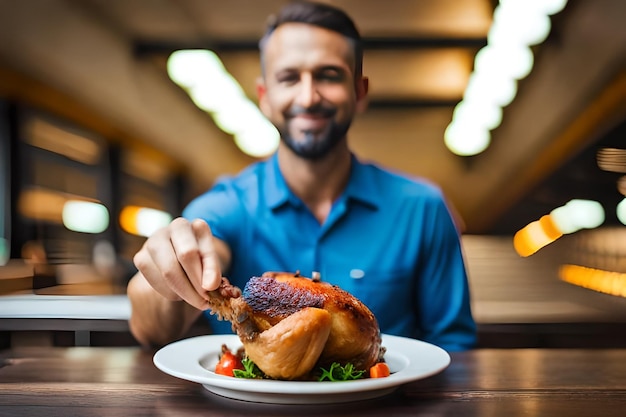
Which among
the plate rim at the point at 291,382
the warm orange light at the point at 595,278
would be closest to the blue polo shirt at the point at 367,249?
the plate rim at the point at 291,382

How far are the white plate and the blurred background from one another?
87.3 inches

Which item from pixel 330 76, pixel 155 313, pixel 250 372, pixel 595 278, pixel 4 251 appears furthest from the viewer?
pixel 595 278

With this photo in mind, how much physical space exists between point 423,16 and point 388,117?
0.58 meters

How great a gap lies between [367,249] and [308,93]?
623 millimetres

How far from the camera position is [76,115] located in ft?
12.3

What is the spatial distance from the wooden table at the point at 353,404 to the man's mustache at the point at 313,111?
123 cm

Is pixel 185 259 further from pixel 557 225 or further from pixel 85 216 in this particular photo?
pixel 557 225

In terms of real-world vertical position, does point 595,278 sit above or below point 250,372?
above

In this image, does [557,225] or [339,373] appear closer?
[339,373]

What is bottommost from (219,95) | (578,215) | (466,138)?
(578,215)

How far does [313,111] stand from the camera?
250cm

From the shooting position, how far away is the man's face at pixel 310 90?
2498 millimetres

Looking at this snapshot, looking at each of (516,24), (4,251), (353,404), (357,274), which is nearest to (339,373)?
(353,404)

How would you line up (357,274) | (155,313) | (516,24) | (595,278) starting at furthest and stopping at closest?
(595,278) → (516,24) → (357,274) → (155,313)
